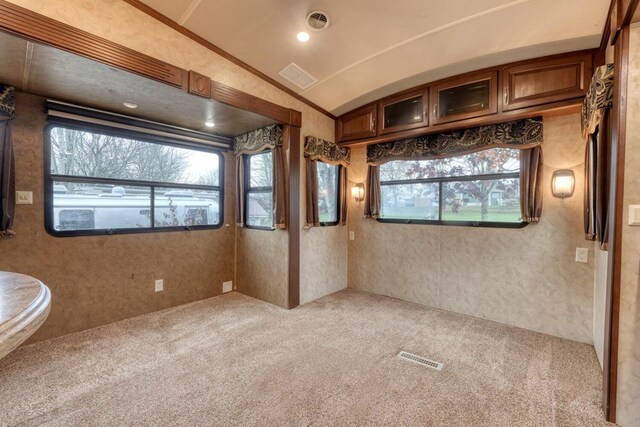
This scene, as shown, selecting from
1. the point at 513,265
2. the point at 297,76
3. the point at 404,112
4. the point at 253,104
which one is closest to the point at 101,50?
the point at 253,104

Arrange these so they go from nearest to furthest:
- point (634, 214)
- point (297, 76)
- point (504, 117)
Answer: point (634, 214) → point (504, 117) → point (297, 76)

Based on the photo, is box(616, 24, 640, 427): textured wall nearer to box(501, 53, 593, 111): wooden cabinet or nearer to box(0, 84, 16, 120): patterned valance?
box(501, 53, 593, 111): wooden cabinet

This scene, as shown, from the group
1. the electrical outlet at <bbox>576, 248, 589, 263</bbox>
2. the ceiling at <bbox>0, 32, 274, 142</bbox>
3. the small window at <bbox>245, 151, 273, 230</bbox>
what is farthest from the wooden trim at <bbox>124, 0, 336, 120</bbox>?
the electrical outlet at <bbox>576, 248, 589, 263</bbox>

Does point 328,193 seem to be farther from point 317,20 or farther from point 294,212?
point 317,20

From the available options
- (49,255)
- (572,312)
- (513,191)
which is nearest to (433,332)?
(572,312)

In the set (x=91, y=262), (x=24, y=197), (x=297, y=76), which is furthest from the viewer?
(x=297, y=76)

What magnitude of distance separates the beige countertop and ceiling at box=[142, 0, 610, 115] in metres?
2.26

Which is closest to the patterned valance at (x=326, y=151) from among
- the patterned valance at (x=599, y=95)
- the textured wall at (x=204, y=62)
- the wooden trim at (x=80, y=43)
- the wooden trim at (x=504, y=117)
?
the textured wall at (x=204, y=62)

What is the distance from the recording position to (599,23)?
2137 millimetres

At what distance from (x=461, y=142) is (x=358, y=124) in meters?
1.37

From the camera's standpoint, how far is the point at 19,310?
2.72 feet

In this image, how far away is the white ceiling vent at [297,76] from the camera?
3082mm

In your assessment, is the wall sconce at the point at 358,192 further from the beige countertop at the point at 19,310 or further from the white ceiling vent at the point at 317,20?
the beige countertop at the point at 19,310

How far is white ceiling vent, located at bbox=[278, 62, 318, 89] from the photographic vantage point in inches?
121
